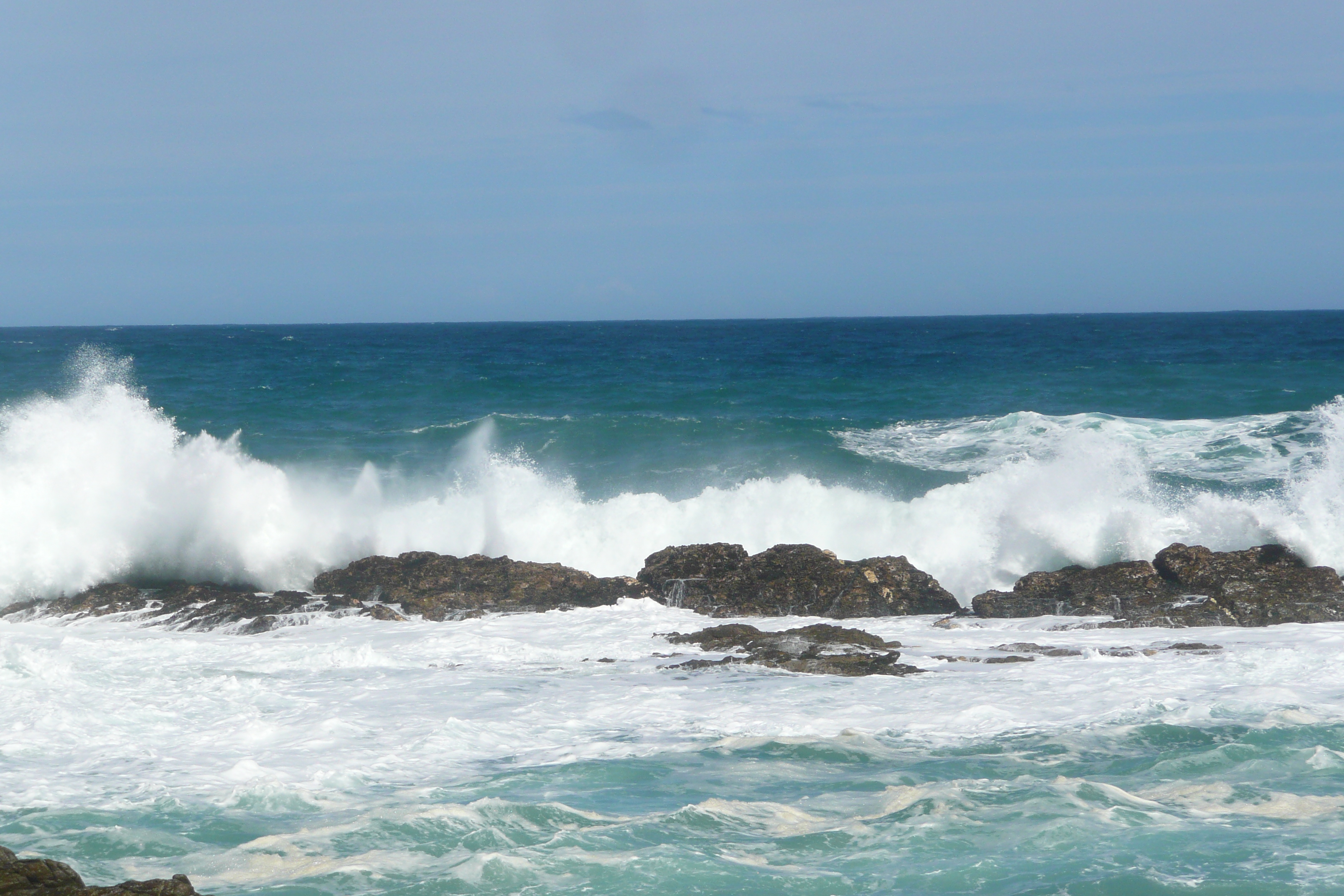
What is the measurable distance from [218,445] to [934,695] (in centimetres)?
1100

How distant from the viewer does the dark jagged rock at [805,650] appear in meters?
9.38

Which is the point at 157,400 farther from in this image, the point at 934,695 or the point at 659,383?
the point at 934,695

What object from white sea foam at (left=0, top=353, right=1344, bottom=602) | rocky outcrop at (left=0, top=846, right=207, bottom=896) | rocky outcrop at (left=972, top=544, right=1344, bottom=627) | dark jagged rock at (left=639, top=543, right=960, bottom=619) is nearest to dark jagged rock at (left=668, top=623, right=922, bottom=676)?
dark jagged rock at (left=639, top=543, right=960, bottom=619)

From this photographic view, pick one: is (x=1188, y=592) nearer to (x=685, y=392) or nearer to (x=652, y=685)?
(x=652, y=685)

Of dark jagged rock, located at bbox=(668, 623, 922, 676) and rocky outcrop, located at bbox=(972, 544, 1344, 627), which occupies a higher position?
rocky outcrop, located at bbox=(972, 544, 1344, 627)

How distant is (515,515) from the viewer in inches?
617

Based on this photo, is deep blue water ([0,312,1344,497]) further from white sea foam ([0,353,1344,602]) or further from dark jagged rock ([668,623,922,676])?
dark jagged rock ([668,623,922,676])

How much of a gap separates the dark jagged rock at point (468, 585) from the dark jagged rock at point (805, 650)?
2022mm

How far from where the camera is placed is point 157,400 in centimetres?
2839

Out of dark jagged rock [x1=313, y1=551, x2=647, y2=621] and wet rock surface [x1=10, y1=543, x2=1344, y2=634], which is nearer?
wet rock surface [x1=10, y1=543, x2=1344, y2=634]

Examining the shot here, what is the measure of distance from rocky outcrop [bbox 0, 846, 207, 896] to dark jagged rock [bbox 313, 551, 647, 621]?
7.76m

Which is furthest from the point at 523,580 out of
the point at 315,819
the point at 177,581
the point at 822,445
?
the point at 822,445

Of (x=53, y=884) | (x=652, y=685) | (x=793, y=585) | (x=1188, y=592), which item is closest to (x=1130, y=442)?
(x=1188, y=592)

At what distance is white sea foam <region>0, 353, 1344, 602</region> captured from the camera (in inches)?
536
